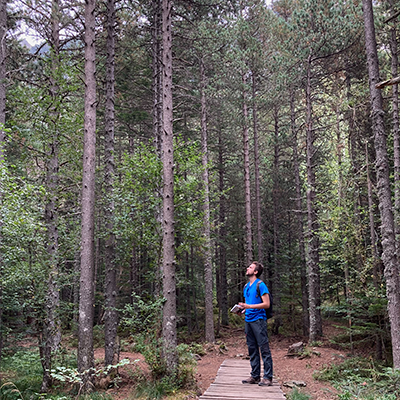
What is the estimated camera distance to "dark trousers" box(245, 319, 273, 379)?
598cm

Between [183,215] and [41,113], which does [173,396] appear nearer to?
[183,215]

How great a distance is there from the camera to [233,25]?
15633mm

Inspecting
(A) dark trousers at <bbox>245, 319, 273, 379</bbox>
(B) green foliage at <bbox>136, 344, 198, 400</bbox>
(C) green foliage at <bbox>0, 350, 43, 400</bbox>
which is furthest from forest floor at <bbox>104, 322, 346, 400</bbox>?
(C) green foliage at <bbox>0, 350, 43, 400</bbox>

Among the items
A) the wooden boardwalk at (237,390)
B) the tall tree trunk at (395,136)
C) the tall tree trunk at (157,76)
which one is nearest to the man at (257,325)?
the wooden boardwalk at (237,390)

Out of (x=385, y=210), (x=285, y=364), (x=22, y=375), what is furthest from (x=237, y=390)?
(x=22, y=375)

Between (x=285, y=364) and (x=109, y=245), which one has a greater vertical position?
(x=109, y=245)

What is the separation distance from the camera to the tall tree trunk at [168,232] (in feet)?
25.4

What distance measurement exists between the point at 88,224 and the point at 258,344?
5016mm

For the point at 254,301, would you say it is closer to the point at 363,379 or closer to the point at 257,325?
the point at 257,325

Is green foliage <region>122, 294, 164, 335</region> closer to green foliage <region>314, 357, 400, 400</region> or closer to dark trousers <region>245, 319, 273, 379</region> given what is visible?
dark trousers <region>245, 319, 273, 379</region>

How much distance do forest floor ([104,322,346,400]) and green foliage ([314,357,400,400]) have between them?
380 mm

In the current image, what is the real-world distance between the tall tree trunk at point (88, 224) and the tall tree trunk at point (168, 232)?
6.16ft

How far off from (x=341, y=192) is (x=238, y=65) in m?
7.59

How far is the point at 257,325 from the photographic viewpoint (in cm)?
605
